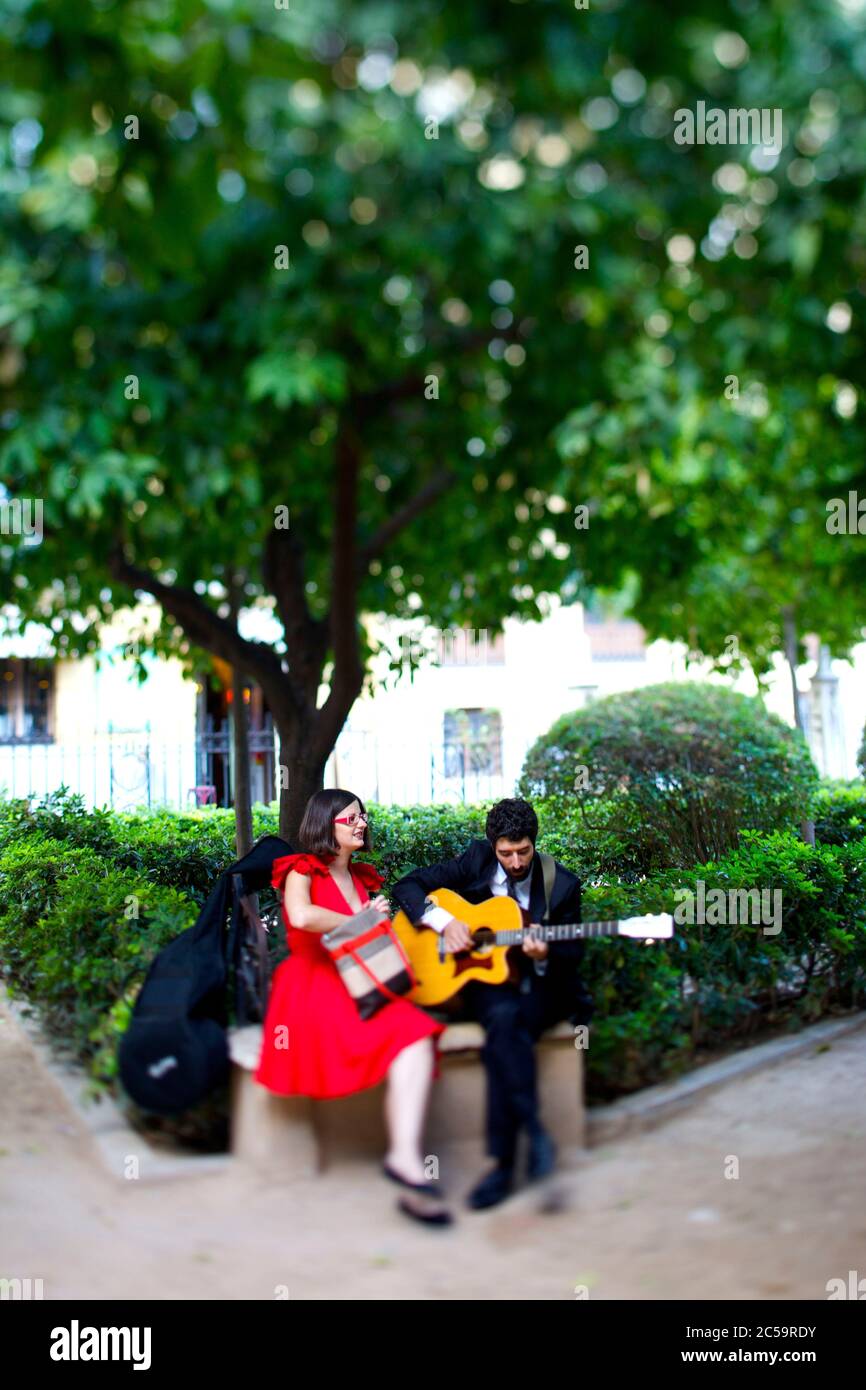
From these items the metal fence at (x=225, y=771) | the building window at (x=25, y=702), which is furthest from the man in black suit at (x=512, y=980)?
the building window at (x=25, y=702)

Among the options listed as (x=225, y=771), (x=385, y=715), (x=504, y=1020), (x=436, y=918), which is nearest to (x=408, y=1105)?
(x=504, y=1020)

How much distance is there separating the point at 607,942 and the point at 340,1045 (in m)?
1.69

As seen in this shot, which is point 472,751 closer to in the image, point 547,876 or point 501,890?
point 501,890

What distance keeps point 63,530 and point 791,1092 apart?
14.1 feet

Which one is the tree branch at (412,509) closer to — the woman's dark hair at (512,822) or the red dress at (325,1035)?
the woman's dark hair at (512,822)

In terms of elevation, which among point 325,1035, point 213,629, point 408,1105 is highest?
point 213,629

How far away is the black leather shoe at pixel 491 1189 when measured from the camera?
4.20m

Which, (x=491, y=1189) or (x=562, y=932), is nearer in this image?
(x=491, y=1189)

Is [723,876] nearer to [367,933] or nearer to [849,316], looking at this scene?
[367,933]

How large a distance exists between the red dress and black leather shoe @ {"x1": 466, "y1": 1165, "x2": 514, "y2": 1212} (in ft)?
1.65

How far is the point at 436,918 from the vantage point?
5105 mm

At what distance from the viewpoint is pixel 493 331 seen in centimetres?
539

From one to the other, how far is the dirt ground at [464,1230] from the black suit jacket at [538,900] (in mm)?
617

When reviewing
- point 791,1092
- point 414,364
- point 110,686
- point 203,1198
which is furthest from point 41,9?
point 110,686
